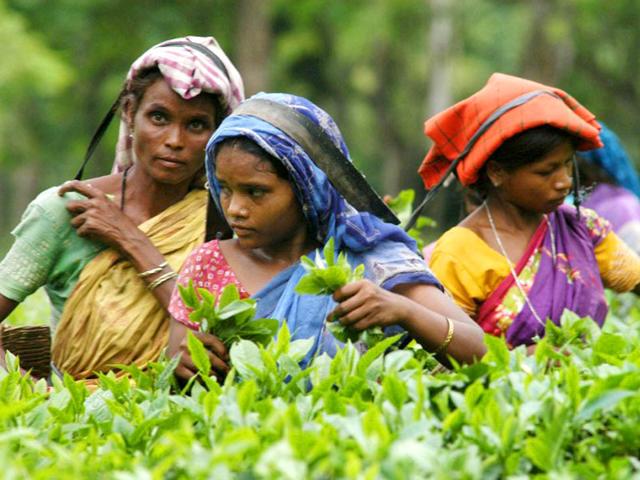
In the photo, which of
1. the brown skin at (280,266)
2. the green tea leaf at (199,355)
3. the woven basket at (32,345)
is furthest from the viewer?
the woven basket at (32,345)

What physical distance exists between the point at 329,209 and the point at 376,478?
1485 mm

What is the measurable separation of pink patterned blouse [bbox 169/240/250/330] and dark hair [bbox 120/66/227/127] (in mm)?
640

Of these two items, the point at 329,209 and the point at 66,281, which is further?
the point at 66,281

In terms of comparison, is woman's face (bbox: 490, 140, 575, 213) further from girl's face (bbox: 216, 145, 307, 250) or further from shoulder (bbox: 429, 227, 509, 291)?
girl's face (bbox: 216, 145, 307, 250)

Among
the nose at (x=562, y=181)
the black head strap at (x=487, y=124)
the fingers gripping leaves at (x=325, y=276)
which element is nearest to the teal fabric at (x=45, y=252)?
the black head strap at (x=487, y=124)

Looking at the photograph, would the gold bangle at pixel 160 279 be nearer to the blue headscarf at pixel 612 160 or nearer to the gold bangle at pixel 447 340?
the gold bangle at pixel 447 340

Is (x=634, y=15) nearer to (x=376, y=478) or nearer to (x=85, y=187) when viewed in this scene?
(x=85, y=187)

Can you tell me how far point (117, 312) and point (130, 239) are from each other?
245 mm

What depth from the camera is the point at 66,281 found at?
4.29 meters

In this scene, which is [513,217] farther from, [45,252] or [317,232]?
[45,252]

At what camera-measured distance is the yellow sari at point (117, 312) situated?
4.16m

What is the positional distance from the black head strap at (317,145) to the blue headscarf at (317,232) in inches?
0.8

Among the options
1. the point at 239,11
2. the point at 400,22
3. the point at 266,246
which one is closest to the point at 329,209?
the point at 266,246

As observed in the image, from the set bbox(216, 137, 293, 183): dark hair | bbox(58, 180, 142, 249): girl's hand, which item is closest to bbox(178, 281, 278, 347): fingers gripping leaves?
bbox(216, 137, 293, 183): dark hair
